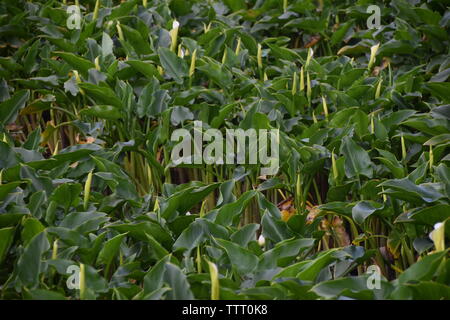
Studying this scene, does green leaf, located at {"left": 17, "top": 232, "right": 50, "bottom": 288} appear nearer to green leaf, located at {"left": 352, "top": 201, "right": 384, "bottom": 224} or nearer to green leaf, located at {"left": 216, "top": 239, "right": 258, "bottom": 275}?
green leaf, located at {"left": 216, "top": 239, "right": 258, "bottom": 275}

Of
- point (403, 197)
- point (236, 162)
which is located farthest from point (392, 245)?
point (236, 162)

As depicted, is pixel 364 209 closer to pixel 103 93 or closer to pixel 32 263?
pixel 32 263

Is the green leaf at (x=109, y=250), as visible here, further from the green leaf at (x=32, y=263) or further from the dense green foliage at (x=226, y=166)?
the green leaf at (x=32, y=263)

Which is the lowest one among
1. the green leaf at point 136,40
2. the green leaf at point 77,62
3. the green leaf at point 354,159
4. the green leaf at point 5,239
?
the green leaf at point 5,239

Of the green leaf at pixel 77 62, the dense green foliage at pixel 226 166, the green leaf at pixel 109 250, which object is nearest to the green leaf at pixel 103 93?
the dense green foliage at pixel 226 166

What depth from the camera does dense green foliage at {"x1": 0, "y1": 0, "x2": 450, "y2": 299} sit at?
201 cm

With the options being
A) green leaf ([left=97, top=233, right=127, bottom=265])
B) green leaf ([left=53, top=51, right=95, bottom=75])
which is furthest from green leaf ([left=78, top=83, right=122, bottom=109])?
green leaf ([left=97, top=233, right=127, bottom=265])

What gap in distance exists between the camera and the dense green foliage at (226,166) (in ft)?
6.61

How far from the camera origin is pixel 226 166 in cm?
272

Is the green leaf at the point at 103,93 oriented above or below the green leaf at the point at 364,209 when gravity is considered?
above

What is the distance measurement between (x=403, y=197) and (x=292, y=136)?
2.24 ft

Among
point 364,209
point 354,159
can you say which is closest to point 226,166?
point 354,159

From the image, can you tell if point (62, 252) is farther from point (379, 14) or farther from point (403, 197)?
point (379, 14)

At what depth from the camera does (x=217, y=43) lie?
11.2 ft
